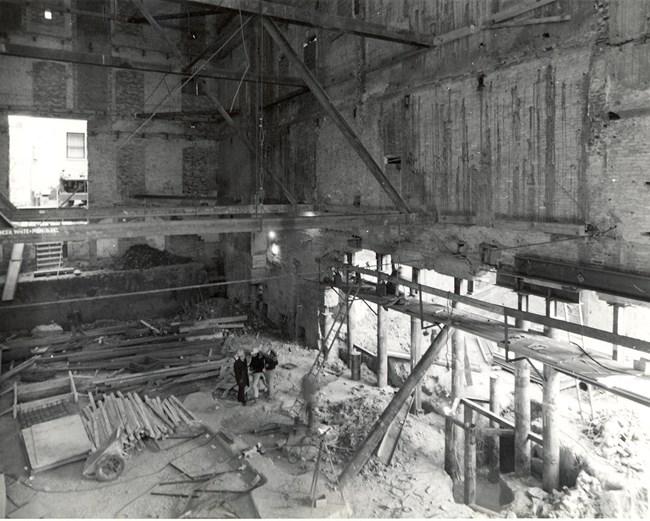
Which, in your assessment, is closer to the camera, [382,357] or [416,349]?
[416,349]

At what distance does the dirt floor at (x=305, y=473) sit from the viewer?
709cm

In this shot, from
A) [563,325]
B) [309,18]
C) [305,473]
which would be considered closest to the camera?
[563,325]

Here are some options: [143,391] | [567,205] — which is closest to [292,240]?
[143,391]

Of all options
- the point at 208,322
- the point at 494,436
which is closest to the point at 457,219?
the point at 494,436

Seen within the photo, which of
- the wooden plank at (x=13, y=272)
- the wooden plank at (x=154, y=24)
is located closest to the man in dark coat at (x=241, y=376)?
the wooden plank at (x=154, y=24)

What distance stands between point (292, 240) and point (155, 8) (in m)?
10.9

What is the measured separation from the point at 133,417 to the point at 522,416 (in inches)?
283

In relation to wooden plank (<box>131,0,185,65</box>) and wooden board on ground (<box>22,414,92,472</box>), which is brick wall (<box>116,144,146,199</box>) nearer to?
wooden plank (<box>131,0,185,65</box>)

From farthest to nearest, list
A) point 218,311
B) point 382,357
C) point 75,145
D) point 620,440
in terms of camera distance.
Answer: point 75,145 → point 218,311 → point 382,357 → point 620,440

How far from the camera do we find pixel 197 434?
29.7ft

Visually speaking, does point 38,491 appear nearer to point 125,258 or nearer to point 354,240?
point 354,240

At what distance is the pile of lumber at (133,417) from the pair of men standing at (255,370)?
121cm

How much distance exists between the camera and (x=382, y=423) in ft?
24.5

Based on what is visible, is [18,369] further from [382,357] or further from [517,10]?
[517,10]
